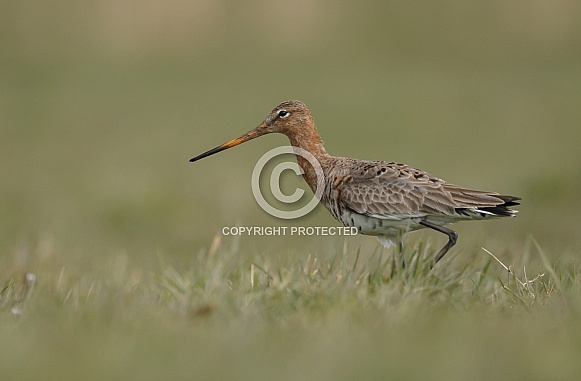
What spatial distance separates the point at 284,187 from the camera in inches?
390

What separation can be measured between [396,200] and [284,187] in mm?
3988

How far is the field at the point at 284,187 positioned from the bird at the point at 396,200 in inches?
10.2

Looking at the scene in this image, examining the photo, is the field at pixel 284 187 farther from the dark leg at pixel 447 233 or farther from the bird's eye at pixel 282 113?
the bird's eye at pixel 282 113

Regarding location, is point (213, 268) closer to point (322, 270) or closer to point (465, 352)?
point (322, 270)

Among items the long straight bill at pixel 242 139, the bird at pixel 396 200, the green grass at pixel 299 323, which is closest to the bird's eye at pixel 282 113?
the long straight bill at pixel 242 139

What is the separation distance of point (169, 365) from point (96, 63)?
635 inches

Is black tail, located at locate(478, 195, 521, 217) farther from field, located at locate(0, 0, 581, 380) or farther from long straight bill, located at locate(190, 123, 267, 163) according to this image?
long straight bill, located at locate(190, 123, 267, 163)

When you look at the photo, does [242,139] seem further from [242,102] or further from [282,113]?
[242,102]

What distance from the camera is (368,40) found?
2094 centimetres

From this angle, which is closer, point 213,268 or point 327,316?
point 327,316

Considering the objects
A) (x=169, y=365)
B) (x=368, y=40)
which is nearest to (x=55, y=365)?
(x=169, y=365)

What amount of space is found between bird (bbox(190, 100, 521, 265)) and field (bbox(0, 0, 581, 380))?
259 millimetres

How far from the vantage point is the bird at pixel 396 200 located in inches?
229

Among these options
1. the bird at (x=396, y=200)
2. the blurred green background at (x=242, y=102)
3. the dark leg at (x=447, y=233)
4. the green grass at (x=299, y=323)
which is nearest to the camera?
the green grass at (x=299, y=323)
